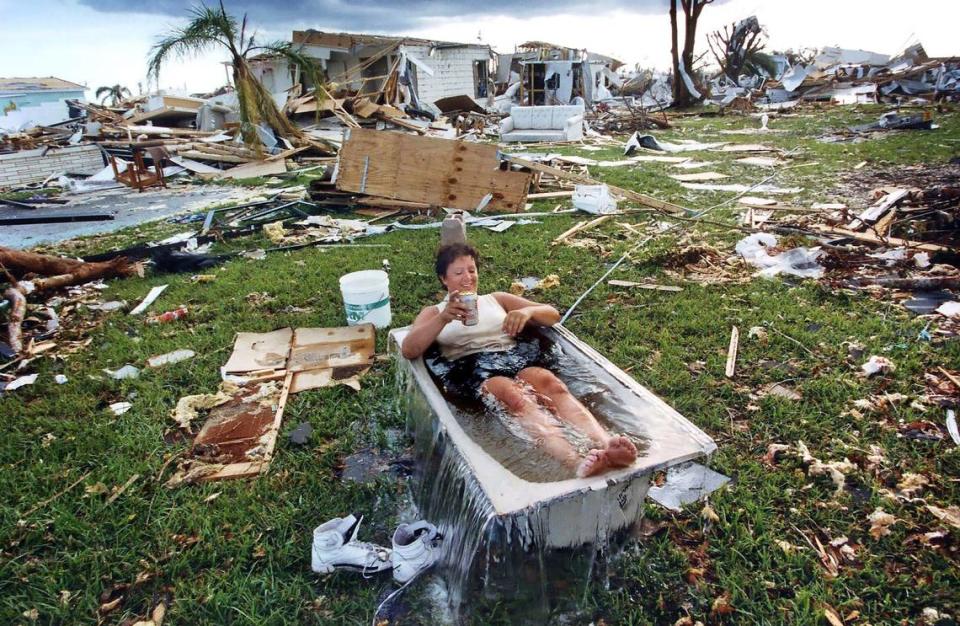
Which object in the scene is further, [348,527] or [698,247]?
[698,247]

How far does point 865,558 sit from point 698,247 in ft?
12.9

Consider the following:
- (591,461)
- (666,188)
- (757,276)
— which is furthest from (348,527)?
(666,188)

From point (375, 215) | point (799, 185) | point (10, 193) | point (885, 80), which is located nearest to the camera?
point (375, 215)

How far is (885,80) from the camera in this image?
72.5ft

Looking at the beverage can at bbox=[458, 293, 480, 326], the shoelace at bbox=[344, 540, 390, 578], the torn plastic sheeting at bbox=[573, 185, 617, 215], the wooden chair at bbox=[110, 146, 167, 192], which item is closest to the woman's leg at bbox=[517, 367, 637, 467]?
the beverage can at bbox=[458, 293, 480, 326]

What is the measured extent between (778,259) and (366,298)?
4264 millimetres

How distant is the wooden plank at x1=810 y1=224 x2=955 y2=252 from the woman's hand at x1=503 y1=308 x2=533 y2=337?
15.7 ft

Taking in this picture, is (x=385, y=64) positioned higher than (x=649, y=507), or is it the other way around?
(x=385, y=64)

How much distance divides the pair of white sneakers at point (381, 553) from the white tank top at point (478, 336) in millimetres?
1052

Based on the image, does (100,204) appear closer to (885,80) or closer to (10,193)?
(10,193)

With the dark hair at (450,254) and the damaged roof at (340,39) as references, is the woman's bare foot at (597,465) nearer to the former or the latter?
the dark hair at (450,254)

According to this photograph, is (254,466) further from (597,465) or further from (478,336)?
(597,465)

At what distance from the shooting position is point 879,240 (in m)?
5.61

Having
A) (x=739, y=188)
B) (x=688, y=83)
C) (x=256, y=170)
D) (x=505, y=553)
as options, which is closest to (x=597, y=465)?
(x=505, y=553)
